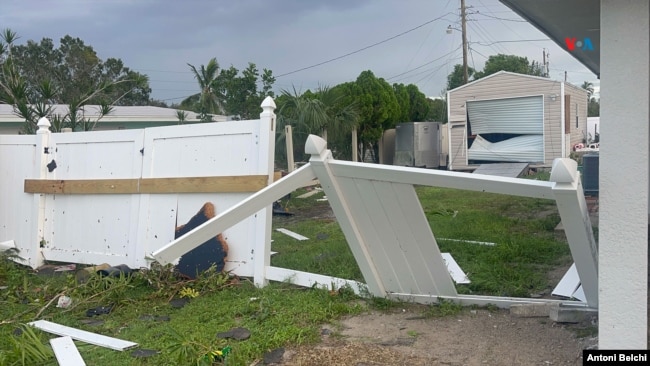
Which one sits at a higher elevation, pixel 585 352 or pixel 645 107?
pixel 645 107

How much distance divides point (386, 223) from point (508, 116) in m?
17.1

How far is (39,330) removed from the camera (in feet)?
15.5

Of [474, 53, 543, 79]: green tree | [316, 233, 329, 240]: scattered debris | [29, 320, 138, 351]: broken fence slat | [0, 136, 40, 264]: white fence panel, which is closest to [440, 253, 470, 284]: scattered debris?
[316, 233, 329, 240]: scattered debris

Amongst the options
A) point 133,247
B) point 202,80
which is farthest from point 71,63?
point 133,247

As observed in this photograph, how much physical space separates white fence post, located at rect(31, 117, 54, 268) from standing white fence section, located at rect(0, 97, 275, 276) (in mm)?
13

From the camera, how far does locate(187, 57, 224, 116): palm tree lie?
26344 mm

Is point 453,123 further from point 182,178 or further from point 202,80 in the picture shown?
point 182,178

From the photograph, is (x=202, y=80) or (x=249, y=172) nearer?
(x=249, y=172)

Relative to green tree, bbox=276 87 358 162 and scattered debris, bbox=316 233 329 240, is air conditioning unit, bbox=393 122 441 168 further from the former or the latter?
scattered debris, bbox=316 233 329 240

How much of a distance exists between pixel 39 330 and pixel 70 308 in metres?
0.63

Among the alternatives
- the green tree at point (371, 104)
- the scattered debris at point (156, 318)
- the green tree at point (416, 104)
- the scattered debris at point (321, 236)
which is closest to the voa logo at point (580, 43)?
the scattered debris at point (321, 236)

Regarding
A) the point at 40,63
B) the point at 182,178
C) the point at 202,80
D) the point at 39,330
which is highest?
the point at 40,63

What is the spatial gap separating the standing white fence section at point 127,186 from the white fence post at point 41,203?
13 mm

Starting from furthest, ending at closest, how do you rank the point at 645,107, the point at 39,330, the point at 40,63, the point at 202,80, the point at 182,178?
the point at 40,63
the point at 202,80
the point at 182,178
the point at 39,330
the point at 645,107
